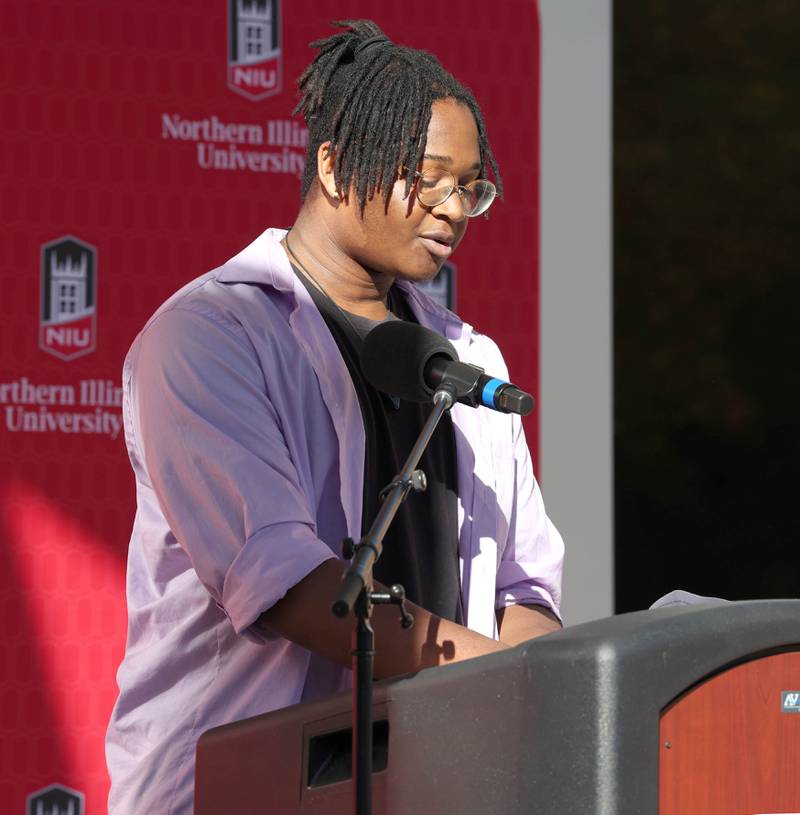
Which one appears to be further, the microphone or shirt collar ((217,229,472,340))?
shirt collar ((217,229,472,340))

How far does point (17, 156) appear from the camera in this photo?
11.0 feet

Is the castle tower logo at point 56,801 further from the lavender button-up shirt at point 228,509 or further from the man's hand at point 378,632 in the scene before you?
the man's hand at point 378,632

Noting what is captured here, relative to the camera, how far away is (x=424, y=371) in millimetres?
1646

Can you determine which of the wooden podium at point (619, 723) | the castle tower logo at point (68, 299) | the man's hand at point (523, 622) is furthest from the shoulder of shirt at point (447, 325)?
the castle tower logo at point (68, 299)

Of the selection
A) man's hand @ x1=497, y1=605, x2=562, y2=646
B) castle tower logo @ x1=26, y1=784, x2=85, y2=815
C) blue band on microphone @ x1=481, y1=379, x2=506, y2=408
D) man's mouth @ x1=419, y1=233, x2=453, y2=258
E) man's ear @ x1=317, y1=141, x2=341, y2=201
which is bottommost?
castle tower logo @ x1=26, y1=784, x2=85, y2=815

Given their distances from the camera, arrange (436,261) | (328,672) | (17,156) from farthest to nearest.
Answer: (17,156), (436,261), (328,672)

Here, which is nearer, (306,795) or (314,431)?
(306,795)

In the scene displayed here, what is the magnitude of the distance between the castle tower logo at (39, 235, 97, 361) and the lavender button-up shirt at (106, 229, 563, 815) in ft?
4.55

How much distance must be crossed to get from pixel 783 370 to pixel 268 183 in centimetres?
156

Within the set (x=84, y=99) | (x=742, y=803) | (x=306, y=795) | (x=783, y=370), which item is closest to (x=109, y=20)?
(x=84, y=99)

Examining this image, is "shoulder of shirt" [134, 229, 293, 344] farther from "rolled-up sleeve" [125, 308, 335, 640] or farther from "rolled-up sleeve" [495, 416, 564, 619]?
"rolled-up sleeve" [495, 416, 564, 619]

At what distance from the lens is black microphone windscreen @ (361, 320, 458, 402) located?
1649 mm

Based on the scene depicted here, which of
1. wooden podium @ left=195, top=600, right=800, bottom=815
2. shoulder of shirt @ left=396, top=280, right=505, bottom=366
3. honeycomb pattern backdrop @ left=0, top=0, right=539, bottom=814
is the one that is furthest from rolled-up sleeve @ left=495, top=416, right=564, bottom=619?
honeycomb pattern backdrop @ left=0, top=0, right=539, bottom=814

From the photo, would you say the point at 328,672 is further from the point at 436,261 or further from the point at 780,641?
the point at 780,641
